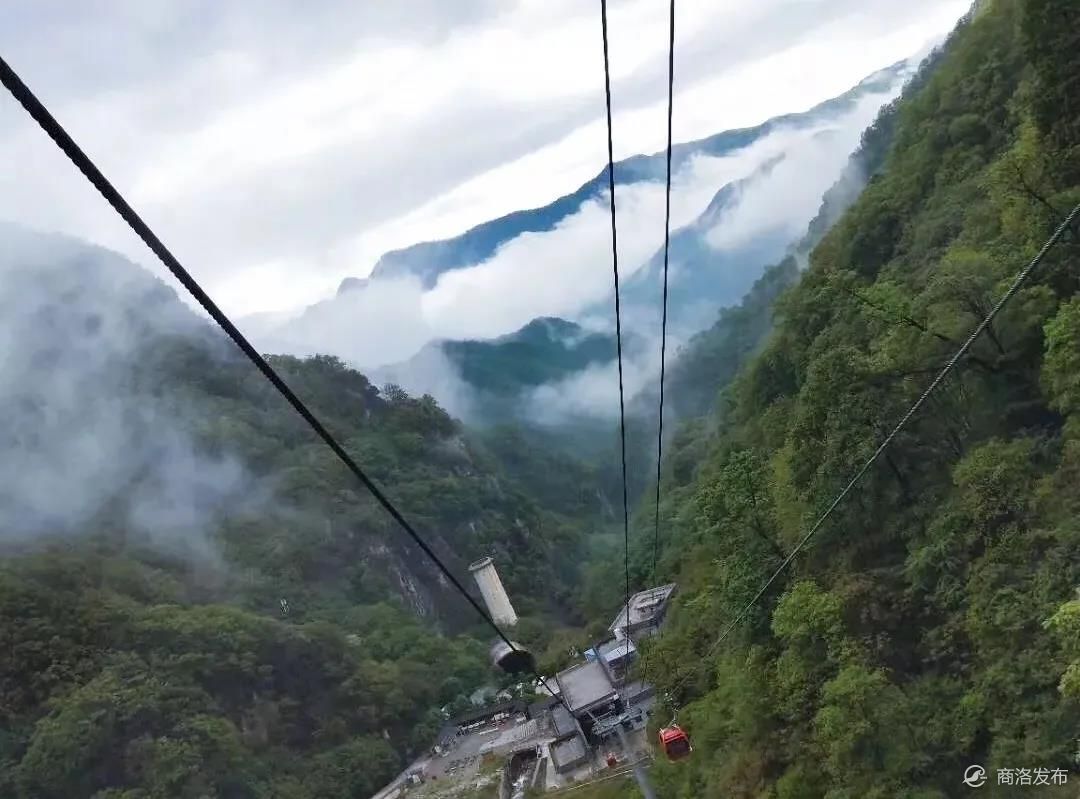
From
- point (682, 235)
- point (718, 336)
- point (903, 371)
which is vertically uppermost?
point (682, 235)

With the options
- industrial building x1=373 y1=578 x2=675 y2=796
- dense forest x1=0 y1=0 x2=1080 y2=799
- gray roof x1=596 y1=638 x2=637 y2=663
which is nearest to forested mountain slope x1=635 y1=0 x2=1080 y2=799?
dense forest x1=0 y1=0 x2=1080 y2=799

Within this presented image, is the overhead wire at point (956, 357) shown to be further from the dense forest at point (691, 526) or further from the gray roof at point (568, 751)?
the gray roof at point (568, 751)

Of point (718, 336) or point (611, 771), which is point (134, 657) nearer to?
point (611, 771)

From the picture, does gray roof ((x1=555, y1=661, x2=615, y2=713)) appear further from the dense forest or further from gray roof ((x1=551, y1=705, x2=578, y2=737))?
the dense forest

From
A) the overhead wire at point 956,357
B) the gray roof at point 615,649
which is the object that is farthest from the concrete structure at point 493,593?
the overhead wire at point 956,357

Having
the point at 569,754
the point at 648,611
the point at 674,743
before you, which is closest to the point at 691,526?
the point at 648,611

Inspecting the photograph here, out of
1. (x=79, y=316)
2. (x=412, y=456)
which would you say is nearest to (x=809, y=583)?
(x=412, y=456)

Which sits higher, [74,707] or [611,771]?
[74,707]

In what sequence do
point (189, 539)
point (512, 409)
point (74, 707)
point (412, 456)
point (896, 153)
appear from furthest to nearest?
point (512, 409), point (412, 456), point (189, 539), point (896, 153), point (74, 707)
